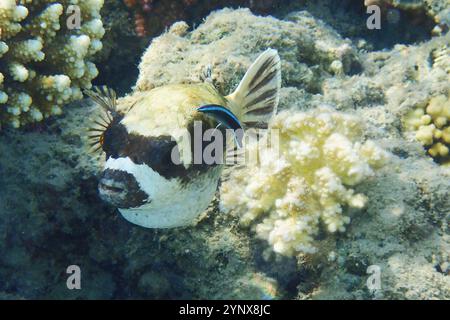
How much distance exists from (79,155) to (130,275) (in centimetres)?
112

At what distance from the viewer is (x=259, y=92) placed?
3006 mm

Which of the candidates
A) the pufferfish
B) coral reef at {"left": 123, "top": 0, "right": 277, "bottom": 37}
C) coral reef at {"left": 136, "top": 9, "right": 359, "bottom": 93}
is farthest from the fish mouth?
coral reef at {"left": 123, "top": 0, "right": 277, "bottom": 37}

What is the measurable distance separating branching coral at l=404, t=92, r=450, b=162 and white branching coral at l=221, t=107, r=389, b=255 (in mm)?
980

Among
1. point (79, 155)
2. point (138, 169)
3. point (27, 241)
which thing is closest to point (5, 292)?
point (27, 241)

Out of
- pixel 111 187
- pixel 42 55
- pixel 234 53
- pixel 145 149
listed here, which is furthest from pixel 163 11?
pixel 111 187

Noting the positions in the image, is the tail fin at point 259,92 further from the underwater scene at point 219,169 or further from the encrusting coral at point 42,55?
the encrusting coral at point 42,55

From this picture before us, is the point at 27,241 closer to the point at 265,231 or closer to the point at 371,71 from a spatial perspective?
the point at 265,231

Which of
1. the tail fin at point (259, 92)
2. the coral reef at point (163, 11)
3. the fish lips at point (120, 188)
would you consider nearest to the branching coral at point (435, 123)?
the tail fin at point (259, 92)

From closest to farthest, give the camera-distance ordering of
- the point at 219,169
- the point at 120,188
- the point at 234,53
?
the point at 120,188
the point at 219,169
the point at 234,53

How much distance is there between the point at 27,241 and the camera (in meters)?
3.22

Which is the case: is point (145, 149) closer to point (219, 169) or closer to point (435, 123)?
point (219, 169)

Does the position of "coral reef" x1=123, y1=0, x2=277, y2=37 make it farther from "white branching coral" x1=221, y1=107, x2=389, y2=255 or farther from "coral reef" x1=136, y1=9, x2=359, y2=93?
"white branching coral" x1=221, y1=107, x2=389, y2=255

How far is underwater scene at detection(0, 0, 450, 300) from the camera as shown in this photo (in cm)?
238

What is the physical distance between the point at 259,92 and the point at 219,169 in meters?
0.80
